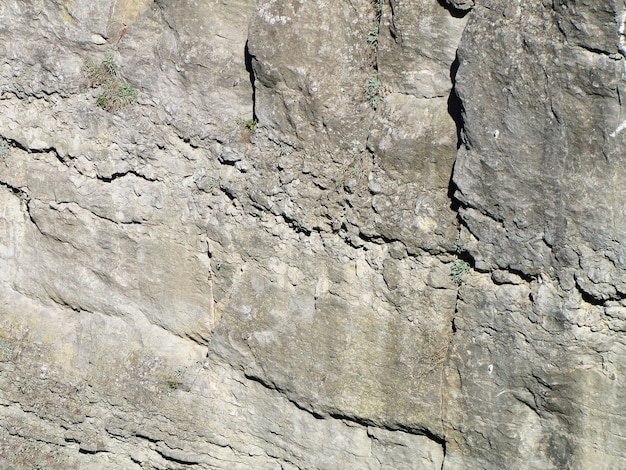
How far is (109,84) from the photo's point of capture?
5.02 m

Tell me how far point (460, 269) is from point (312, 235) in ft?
3.42

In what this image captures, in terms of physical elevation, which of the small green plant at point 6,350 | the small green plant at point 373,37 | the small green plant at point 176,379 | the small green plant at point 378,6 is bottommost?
the small green plant at point 6,350

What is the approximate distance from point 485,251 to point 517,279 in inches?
10.2

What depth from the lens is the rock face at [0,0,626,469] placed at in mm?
4016

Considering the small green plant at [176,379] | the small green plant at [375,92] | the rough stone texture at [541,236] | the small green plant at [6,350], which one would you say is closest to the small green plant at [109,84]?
the small green plant at [375,92]

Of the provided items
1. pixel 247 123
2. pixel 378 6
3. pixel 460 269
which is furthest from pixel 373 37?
pixel 460 269

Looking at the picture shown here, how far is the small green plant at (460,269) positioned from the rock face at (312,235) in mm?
24

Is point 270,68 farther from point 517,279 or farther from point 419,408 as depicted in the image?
point 419,408

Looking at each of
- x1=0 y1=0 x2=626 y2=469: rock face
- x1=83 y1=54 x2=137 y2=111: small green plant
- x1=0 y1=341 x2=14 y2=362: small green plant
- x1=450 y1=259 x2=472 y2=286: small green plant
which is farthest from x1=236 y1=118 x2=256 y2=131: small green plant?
x1=0 y1=341 x2=14 y2=362: small green plant

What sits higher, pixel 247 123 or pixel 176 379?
Answer: pixel 247 123

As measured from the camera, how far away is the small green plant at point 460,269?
4.43 meters

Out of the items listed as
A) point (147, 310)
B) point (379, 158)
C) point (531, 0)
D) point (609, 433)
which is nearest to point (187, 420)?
point (147, 310)

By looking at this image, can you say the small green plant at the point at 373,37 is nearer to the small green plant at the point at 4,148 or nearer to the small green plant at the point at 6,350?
the small green plant at the point at 4,148

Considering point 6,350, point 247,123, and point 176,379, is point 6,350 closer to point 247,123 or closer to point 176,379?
point 176,379
